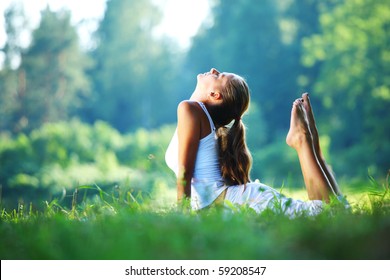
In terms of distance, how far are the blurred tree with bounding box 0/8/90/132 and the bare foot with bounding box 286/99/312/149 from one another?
3133cm

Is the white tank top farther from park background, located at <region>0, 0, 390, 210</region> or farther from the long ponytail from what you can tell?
park background, located at <region>0, 0, 390, 210</region>

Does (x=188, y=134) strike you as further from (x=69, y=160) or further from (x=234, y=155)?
(x=69, y=160)

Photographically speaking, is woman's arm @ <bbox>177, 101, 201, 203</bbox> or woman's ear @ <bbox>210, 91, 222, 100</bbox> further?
woman's ear @ <bbox>210, 91, 222, 100</bbox>

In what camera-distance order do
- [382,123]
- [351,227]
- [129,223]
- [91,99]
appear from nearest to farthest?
[351,227]
[129,223]
[382,123]
[91,99]

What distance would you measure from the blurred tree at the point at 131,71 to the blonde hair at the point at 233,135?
3555cm

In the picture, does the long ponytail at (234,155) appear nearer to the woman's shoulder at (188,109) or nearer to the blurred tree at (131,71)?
the woman's shoulder at (188,109)

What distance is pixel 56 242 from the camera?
187cm

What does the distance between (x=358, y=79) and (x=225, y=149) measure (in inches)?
924

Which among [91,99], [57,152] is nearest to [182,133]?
[57,152]

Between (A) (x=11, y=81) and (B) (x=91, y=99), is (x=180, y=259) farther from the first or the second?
(B) (x=91, y=99)

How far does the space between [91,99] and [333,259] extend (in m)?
38.2

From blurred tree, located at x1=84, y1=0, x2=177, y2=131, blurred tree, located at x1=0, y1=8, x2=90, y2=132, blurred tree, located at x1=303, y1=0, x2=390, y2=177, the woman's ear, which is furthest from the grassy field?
blurred tree, located at x1=84, y1=0, x2=177, y2=131

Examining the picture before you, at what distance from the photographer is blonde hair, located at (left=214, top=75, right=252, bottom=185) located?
152 inches

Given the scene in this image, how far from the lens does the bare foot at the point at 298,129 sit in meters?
3.65
